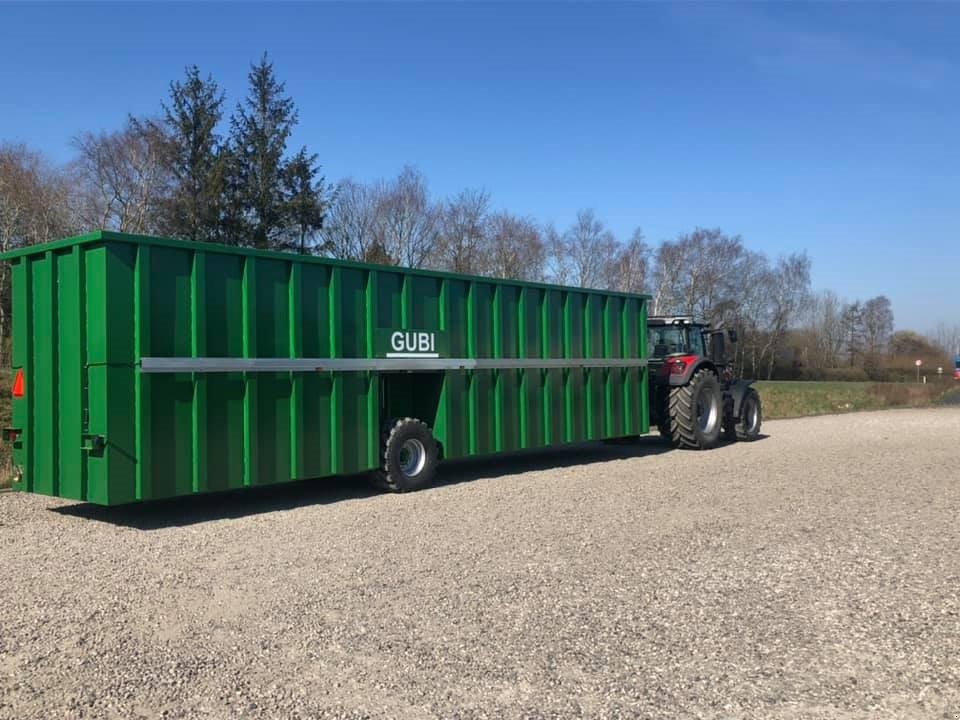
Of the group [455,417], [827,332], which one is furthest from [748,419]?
[827,332]

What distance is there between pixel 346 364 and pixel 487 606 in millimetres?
5098

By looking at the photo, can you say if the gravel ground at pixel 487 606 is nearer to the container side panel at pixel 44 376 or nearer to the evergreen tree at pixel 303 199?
the container side panel at pixel 44 376

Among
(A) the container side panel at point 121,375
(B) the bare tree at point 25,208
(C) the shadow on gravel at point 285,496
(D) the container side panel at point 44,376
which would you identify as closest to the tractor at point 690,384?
(C) the shadow on gravel at point 285,496

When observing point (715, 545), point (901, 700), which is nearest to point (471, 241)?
point (715, 545)

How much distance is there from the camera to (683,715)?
3971 mm

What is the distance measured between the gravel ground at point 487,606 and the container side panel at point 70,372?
1.86 feet

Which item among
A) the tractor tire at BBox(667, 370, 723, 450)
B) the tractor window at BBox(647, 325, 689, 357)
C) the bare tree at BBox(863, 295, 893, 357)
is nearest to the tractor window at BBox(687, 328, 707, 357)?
the tractor window at BBox(647, 325, 689, 357)

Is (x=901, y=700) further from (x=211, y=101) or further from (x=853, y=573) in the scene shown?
(x=211, y=101)

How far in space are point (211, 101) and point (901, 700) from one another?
33.8 meters

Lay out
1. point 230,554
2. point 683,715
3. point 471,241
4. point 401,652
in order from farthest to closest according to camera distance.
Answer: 1. point 471,241
2. point 230,554
3. point 401,652
4. point 683,715

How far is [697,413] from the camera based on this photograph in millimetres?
16016

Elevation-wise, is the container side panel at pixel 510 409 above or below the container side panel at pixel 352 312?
below

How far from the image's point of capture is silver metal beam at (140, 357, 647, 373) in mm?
8586

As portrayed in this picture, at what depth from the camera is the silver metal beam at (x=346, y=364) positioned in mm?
8586
